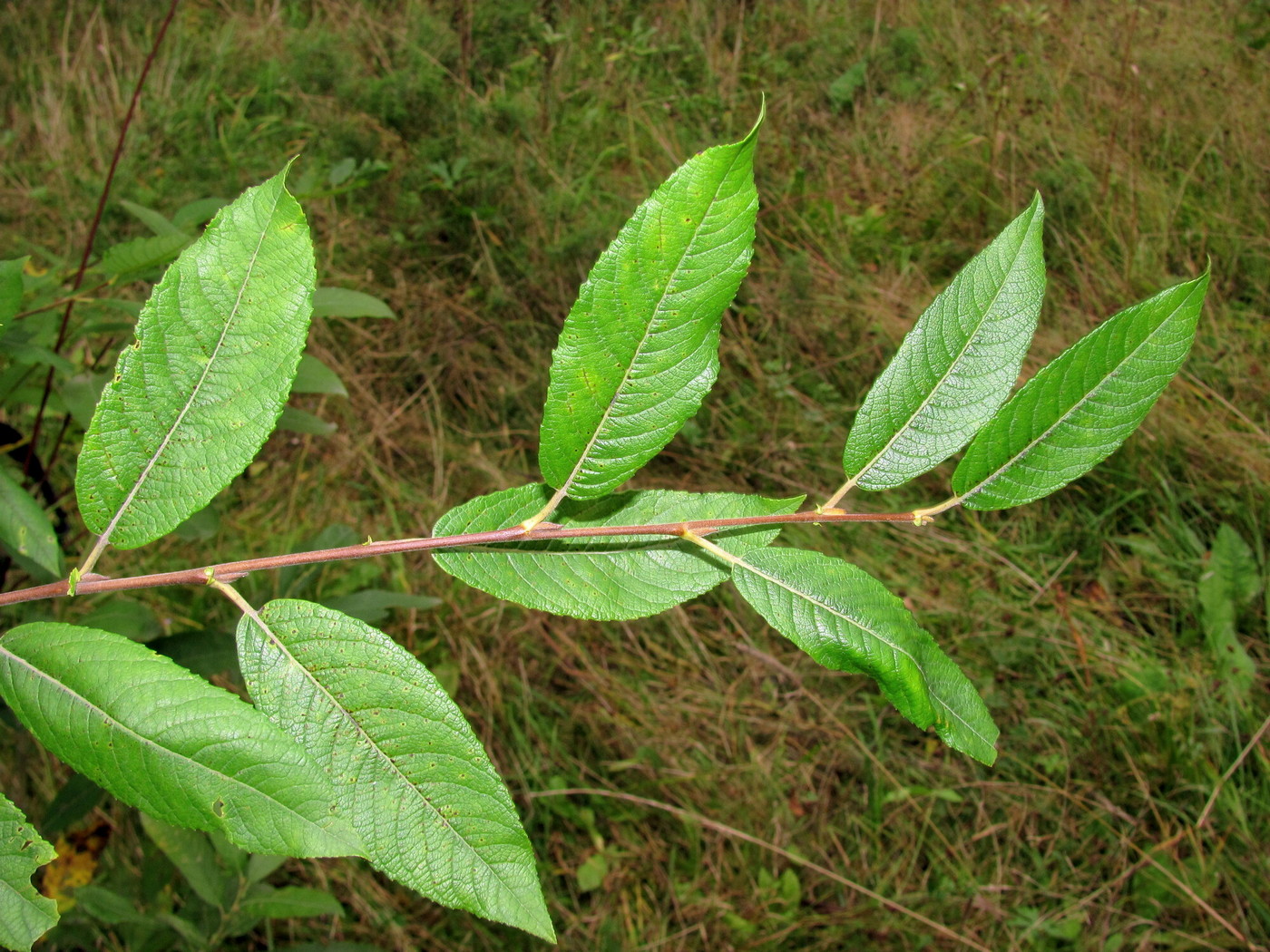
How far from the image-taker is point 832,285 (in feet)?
10.6

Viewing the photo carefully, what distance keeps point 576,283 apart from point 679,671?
59.6 inches

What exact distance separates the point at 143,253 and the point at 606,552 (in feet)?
3.25

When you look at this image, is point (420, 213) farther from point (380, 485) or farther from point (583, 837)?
point (583, 837)

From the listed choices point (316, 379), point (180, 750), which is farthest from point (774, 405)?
point (180, 750)

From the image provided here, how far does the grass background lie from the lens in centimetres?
266

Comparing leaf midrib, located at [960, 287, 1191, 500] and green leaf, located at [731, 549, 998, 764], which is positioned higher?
leaf midrib, located at [960, 287, 1191, 500]

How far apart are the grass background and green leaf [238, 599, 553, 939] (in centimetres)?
193

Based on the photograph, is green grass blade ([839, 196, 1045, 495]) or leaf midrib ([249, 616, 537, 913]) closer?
leaf midrib ([249, 616, 537, 913])

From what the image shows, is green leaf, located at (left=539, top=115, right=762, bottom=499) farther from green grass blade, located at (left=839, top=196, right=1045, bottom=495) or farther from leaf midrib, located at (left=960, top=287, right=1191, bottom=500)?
leaf midrib, located at (left=960, top=287, right=1191, bottom=500)

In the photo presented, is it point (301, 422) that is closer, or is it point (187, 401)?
point (187, 401)

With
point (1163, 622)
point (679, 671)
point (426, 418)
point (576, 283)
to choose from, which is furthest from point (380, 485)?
point (1163, 622)

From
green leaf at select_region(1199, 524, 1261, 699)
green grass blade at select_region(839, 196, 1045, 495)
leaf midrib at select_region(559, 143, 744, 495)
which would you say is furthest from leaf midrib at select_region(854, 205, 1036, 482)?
green leaf at select_region(1199, 524, 1261, 699)

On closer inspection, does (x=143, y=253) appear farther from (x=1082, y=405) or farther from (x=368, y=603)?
(x=1082, y=405)

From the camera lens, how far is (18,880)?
27.9 inches
